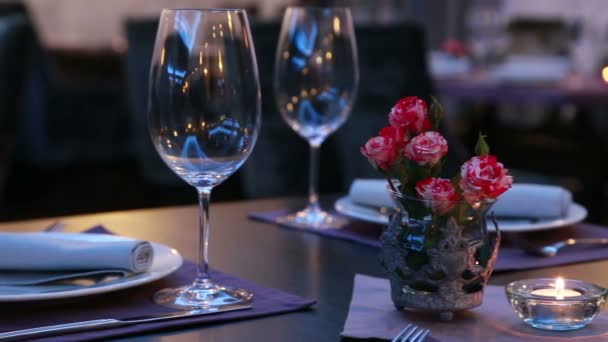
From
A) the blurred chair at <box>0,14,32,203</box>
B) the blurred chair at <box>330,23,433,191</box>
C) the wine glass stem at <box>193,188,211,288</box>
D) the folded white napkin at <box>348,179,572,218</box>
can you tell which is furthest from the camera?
the blurred chair at <box>0,14,32,203</box>

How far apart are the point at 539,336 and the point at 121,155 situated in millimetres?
3753

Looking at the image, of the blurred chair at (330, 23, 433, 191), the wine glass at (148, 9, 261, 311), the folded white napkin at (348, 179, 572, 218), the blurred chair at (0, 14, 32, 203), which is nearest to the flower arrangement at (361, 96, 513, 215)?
the wine glass at (148, 9, 261, 311)

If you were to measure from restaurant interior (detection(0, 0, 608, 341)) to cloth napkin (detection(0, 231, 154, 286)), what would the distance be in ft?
0.10

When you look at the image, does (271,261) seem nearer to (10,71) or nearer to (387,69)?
(387,69)

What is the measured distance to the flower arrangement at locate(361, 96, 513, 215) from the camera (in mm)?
750

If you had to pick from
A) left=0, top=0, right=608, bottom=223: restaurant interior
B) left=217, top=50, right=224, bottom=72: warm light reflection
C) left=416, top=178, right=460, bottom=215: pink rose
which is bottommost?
left=0, top=0, right=608, bottom=223: restaurant interior

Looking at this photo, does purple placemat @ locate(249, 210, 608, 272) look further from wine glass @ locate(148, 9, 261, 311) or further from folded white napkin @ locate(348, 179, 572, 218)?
wine glass @ locate(148, 9, 261, 311)

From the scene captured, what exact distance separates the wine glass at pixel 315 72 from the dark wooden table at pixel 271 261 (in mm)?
103

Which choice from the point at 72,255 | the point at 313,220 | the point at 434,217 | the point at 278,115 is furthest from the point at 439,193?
the point at 278,115

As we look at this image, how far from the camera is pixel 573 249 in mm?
1047

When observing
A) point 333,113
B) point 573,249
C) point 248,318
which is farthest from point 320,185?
point 248,318

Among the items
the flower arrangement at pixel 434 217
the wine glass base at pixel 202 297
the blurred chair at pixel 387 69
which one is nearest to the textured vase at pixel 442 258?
the flower arrangement at pixel 434 217

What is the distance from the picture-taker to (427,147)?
76 cm

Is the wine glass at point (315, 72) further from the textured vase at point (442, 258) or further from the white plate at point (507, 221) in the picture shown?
the textured vase at point (442, 258)
